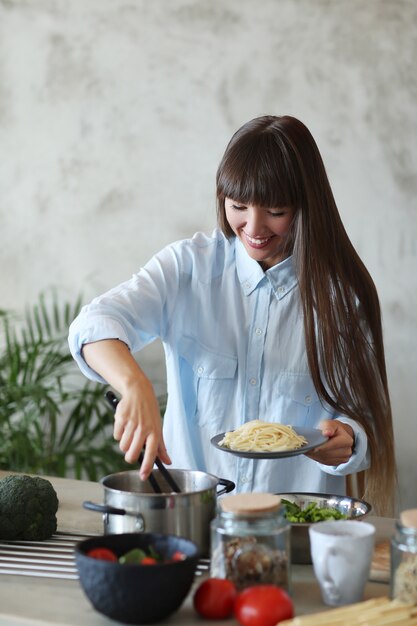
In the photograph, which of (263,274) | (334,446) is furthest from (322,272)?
(334,446)

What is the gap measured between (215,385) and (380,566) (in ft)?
2.68

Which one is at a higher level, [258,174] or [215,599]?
[258,174]

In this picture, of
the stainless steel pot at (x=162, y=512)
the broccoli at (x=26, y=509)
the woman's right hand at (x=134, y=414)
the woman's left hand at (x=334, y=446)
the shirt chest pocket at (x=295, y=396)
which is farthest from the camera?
the shirt chest pocket at (x=295, y=396)

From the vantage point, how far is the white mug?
154cm

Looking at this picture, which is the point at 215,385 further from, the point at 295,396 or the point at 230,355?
the point at 295,396

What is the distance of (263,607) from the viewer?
1443 mm

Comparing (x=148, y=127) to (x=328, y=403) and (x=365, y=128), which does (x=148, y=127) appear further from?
(x=328, y=403)

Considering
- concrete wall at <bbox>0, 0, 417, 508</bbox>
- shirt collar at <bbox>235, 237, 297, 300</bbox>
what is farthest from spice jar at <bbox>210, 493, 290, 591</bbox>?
concrete wall at <bbox>0, 0, 417, 508</bbox>

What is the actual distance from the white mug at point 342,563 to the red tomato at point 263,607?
111 millimetres

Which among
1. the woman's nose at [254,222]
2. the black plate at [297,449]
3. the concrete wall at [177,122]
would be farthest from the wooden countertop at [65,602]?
the concrete wall at [177,122]

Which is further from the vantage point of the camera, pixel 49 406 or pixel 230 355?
pixel 49 406

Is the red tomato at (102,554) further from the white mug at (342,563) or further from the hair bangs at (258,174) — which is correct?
the hair bangs at (258,174)

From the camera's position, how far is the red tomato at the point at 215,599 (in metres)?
1.51

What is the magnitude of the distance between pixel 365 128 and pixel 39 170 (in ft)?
5.22
